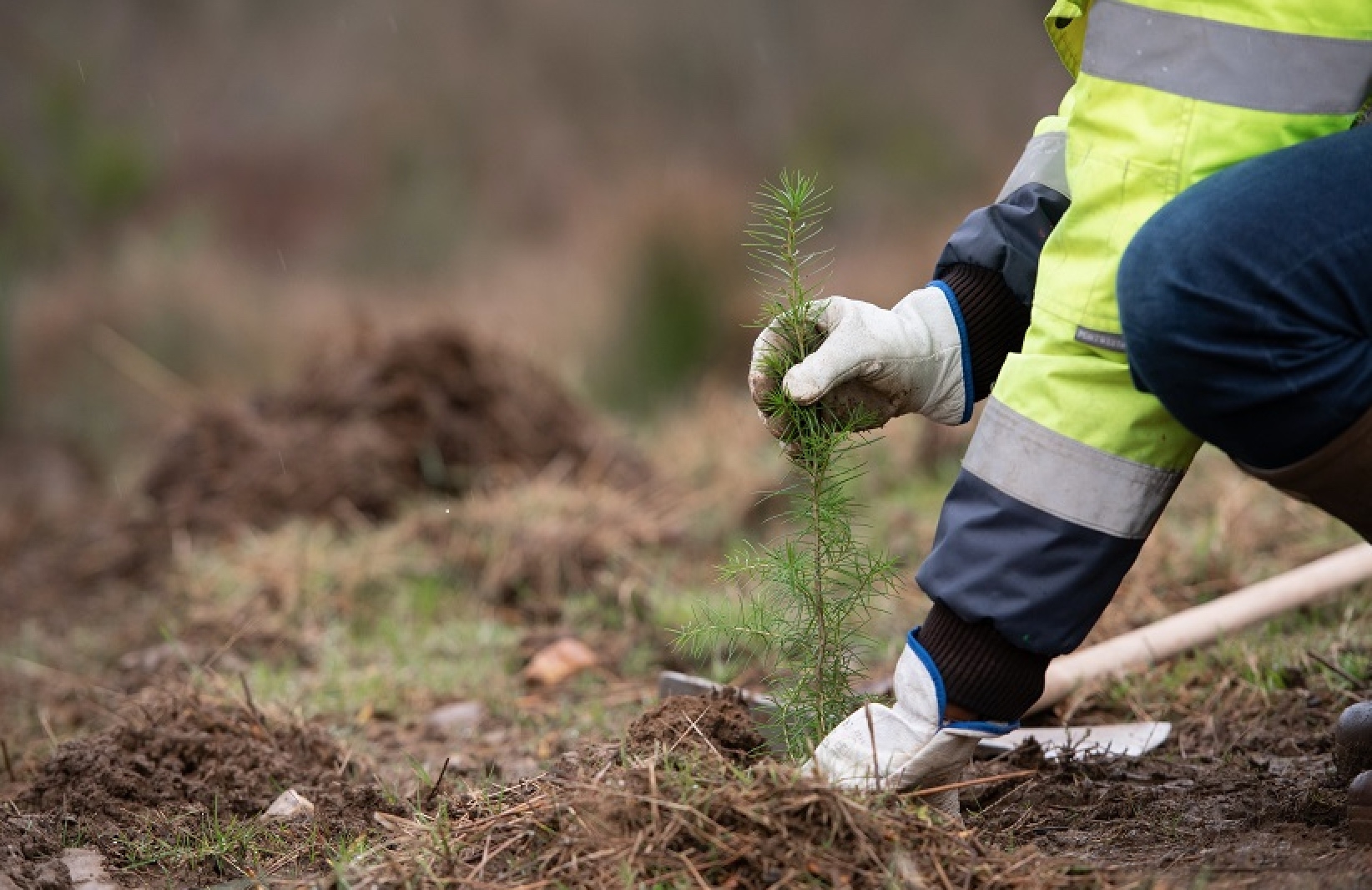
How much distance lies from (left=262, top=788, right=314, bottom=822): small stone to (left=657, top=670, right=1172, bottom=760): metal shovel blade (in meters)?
0.76

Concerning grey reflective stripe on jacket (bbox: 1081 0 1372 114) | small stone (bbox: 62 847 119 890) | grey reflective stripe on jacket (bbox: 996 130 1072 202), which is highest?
grey reflective stripe on jacket (bbox: 1081 0 1372 114)

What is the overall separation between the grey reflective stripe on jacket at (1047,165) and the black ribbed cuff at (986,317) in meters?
0.14

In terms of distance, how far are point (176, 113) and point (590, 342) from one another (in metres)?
16.2

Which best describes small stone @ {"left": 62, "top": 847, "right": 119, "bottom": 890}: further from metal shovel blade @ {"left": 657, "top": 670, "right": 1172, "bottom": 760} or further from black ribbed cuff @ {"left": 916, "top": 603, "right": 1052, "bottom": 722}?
black ribbed cuff @ {"left": 916, "top": 603, "right": 1052, "bottom": 722}

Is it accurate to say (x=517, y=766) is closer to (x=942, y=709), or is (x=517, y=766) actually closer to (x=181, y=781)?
(x=181, y=781)

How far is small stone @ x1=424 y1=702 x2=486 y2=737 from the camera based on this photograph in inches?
140

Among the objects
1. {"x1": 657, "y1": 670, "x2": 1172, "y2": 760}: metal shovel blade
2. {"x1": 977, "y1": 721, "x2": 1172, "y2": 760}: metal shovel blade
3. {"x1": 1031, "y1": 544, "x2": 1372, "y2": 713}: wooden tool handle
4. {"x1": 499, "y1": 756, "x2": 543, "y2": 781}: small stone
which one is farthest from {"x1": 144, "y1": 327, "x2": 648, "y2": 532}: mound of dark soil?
{"x1": 977, "y1": 721, "x2": 1172, "y2": 760}: metal shovel blade

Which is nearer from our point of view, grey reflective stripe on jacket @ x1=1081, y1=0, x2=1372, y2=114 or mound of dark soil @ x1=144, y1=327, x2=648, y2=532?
grey reflective stripe on jacket @ x1=1081, y1=0, x2=1372, y2=114

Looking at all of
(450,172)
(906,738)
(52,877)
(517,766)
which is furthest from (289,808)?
(450,172)

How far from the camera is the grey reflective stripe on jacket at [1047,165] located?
2303mm

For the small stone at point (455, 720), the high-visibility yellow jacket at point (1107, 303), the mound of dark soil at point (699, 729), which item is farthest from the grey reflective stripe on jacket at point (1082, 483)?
the small stone at point (455, 720)

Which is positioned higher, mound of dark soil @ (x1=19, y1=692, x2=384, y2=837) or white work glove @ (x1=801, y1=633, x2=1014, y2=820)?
white work glove @ (x1=801, y1=633, x2=1014, y2=820)

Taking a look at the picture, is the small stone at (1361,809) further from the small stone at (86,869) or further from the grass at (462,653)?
the small stone at (86,869)

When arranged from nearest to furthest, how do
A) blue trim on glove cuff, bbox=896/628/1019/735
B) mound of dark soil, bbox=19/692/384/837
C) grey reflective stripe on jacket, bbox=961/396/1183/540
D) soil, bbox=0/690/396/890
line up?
grey reflective stripe on jacket, bbox=961/396/1183/540 < blue trim on glove cuff, bbox=896/628/1019/735 < soil, bbox=0/690/396/890 < mound of dark soil, bbox=19/692/384/837
